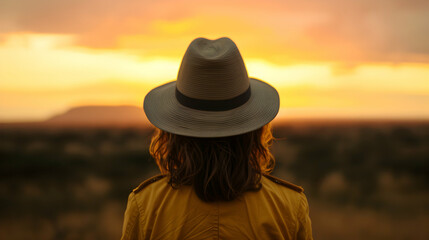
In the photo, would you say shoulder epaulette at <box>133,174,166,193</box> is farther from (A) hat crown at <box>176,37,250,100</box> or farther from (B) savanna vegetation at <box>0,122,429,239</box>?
(B) savanna vegetation at <box>0,122,429,239</box>

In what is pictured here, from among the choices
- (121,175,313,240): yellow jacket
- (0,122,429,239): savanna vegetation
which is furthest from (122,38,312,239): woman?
(0,122,429,239): savanna vegetation

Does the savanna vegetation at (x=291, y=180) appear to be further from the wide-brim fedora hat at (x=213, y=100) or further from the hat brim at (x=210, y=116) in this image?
the wide-brim fedora hat at (x=213, y=100)

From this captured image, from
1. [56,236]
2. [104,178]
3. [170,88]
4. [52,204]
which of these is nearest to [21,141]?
[104,178]

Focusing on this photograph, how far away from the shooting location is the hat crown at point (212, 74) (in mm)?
1752

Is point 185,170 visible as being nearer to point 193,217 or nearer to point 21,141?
point 193,217

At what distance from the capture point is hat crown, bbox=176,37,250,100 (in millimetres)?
1752

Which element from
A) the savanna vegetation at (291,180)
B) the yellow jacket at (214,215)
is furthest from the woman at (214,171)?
the savanna vegetation at (291,180)

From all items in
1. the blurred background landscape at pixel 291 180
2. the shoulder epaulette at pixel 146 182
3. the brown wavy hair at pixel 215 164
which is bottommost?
the blurred background landscape at pixel 291 180

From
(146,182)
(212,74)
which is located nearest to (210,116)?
(212,74)

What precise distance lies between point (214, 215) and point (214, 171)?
188 millimetres

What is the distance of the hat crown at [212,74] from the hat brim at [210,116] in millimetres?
83

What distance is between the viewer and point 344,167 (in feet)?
45.8

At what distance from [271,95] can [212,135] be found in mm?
487

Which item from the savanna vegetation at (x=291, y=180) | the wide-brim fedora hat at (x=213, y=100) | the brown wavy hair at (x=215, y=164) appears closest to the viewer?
the brown wavy hair at (x=215, y=164)
